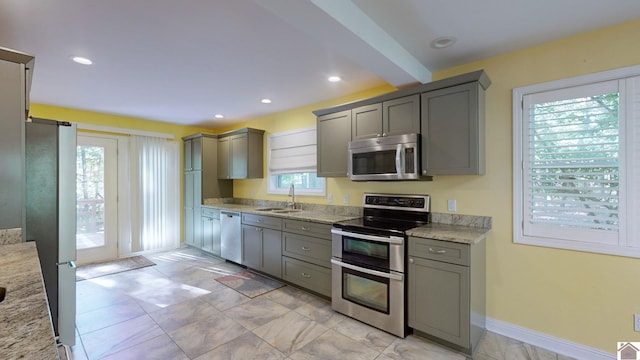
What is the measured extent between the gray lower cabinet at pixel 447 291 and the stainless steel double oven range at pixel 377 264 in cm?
11

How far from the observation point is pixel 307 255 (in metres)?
3.35

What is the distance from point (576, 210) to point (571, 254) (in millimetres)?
357

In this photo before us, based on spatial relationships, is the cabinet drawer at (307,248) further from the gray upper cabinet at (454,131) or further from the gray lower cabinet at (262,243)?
the gray upper cabinet at (454,131)

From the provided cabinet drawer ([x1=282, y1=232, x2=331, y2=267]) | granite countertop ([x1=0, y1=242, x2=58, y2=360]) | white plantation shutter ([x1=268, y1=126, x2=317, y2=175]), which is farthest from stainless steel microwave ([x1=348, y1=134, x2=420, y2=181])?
granite countertop ([x1=0, y1=242, x2=58, y2=360])

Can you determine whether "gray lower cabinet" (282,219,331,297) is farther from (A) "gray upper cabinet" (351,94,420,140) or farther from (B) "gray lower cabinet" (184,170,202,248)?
(B) "gray lower cabinet" (184,170,202,248)

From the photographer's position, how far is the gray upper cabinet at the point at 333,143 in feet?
10.9

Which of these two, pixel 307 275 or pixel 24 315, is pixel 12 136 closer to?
pixel 24 315

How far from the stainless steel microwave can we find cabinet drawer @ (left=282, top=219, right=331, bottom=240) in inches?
26.1

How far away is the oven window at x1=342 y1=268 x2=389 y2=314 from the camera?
2.56 meters

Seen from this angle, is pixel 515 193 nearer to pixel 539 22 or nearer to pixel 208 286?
pixel 539 22

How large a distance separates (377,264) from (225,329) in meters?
1.52

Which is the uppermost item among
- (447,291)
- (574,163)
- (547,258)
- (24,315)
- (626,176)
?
(574,163)

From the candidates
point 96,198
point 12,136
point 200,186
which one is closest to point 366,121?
point 12,136

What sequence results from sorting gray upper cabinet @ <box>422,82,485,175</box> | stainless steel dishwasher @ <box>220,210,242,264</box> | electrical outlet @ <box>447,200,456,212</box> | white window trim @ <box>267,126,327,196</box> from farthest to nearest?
1. stainless steel dishwasher @ <box>220,210,242,264</box>
2. white window trim @ <box>267,126,327,196</box>
3. electrical outlet @ <box>447,200,456,212</box>
4. gray upper cabinet @ <box>422,82,485,175</box>
